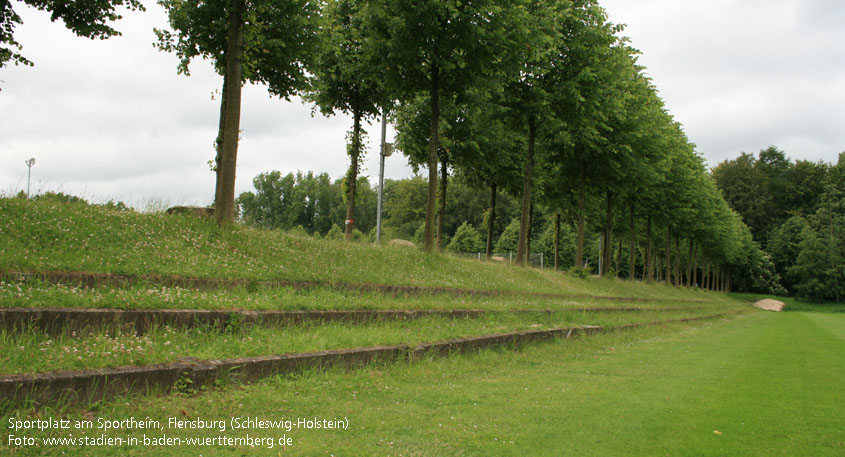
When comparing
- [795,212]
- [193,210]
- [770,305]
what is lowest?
[770,305]

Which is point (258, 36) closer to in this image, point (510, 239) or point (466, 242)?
point (466, 242)

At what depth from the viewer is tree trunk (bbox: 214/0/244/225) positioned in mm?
12219

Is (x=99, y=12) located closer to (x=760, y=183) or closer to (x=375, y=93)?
(x=375, y=93)

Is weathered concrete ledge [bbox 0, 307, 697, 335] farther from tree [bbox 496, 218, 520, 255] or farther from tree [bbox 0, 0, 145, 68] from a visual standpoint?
tree [bbox 496, 218, 520, 255]

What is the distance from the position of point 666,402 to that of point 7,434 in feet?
20.9

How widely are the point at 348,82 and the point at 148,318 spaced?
1461 centimetres

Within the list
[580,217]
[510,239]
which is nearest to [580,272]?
[580,217]

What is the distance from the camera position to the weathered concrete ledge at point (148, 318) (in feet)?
18.0

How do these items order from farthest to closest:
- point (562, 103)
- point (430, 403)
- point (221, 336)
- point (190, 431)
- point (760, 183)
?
point (760, 183) → point (562, 103) → point (221, 336) → point (430, 403) → point (190, 431)

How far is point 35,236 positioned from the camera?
8.22 m

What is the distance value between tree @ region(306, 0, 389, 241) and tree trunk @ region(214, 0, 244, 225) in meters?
4.39

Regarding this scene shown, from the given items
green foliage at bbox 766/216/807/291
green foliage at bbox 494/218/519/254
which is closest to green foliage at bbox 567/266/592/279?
green foliage at bbox 494/218/519/254

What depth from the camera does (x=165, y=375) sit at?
4.98 metres

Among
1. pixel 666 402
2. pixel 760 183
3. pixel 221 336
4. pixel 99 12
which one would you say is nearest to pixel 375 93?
pixel 99 12
